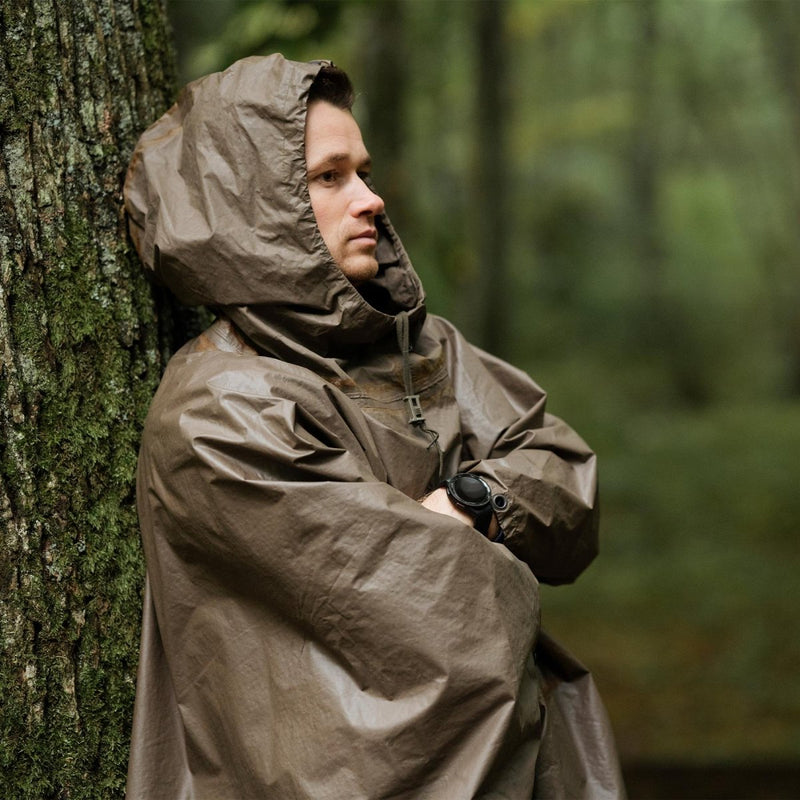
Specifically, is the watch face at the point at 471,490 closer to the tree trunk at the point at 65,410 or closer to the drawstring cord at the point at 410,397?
the drawstring cord at the point at 410,397

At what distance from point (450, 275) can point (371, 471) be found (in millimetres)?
2812

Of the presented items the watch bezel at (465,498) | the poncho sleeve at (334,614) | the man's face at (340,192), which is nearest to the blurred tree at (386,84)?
the man's face at (340,192)

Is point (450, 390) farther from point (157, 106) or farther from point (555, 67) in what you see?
point (555, 67)

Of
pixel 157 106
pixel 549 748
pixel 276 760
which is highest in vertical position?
pixel 157 106

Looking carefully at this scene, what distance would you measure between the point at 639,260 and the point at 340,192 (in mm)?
14841

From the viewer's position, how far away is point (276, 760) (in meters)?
2.06

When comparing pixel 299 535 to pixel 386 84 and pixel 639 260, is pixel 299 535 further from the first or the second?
pixel 639 260

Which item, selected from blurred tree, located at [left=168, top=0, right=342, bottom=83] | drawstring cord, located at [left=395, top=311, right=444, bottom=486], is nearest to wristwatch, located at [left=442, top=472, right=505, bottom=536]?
drawstring cord, located at [left=395, top=311, right=444, bottom=486]

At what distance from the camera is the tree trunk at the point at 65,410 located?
2.30 metres

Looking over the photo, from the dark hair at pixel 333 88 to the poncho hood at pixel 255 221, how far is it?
0.06 metres

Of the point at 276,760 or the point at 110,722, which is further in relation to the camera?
the point at 110,722

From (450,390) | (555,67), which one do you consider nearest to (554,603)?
(450,390)

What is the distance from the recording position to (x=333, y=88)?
245 centimetres

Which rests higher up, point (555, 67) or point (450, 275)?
point (555, 67)
